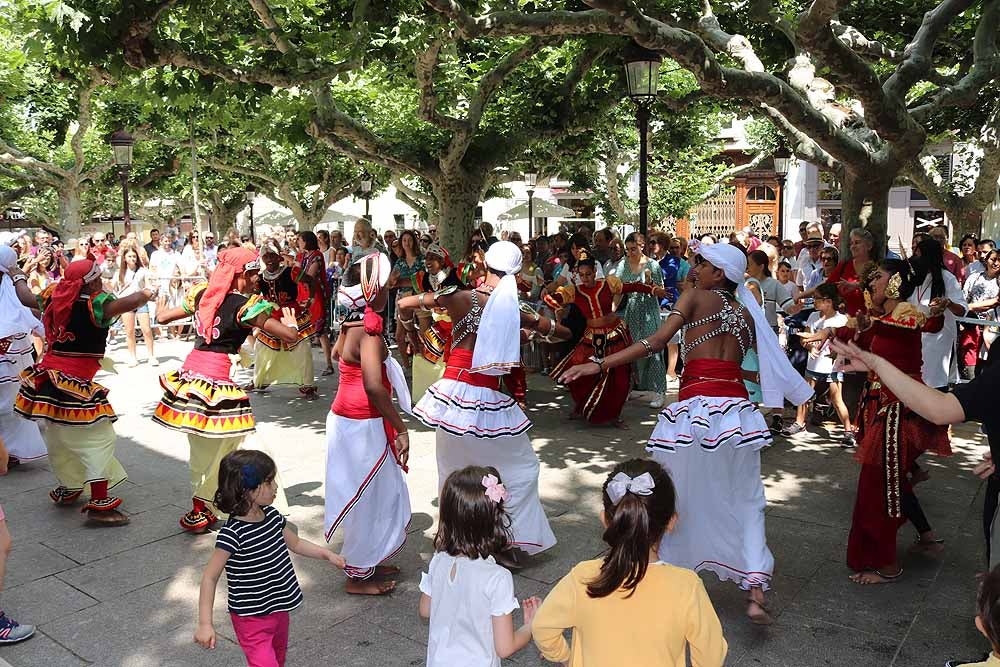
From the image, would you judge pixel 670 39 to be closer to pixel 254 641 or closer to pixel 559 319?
pixel 559 319

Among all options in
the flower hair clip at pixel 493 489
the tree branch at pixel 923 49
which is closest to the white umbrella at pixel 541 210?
the tree branch at pixel 923 49

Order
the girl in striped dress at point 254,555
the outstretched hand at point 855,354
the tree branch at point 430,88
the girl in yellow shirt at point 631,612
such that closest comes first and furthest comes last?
the girl in yellow shirt at point 631,612 → the outstretched hand at point 855,354 → the girl in striped dress at point 254,555 → the tree branch at point 430,88

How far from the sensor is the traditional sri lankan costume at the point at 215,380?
18.5ft

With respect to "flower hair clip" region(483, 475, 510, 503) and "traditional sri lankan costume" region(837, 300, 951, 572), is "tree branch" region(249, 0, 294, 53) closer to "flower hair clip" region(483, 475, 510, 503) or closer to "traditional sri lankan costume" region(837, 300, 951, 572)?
"traditional sri lankan costume" region(837, 300, 951, 572)

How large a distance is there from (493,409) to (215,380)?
1.88 metres

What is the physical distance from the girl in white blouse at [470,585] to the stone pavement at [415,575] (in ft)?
4.45

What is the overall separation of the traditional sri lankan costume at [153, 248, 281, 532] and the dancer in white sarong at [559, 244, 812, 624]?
2.34m

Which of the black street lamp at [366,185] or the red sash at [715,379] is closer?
the red sash at [715,379]

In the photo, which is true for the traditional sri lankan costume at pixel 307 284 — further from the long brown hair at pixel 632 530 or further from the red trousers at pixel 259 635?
the long brown hair at pixel 632 530

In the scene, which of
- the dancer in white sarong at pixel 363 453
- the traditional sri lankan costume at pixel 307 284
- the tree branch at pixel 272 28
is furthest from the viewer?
the traditional sri lankan costume at pixel 307 284

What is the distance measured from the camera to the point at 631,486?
2814mm

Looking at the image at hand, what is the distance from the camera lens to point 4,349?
24.4 ft

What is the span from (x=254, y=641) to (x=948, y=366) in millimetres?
6928

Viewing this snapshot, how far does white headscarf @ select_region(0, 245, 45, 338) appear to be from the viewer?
245 inches
